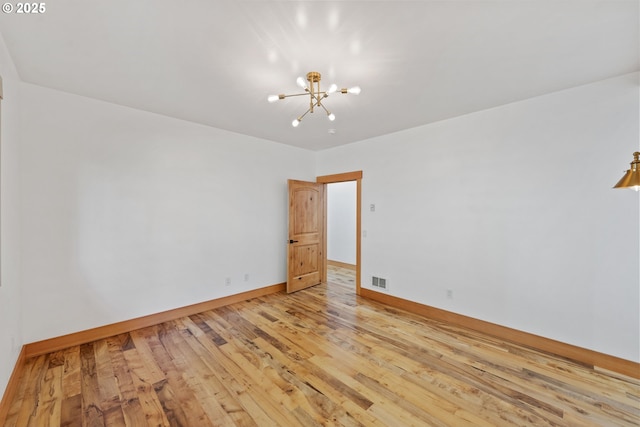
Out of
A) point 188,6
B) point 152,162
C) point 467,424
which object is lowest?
point 467,424

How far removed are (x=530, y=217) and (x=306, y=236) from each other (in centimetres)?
Answer: 343

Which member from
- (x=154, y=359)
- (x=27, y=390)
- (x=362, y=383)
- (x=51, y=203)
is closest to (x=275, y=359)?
(x=362, y=383)

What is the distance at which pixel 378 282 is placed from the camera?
14.0 feet

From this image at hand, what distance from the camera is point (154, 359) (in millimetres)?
2570

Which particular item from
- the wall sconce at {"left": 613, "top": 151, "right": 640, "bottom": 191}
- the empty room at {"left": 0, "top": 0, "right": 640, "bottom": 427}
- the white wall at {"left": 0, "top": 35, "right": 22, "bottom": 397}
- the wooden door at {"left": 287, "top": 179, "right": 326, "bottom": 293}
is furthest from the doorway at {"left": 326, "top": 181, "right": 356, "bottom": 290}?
→ the white wall at {"left": 0, "top": 35, "right": 22, "bottom": 397}

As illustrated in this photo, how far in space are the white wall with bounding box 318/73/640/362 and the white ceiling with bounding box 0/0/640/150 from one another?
39cm

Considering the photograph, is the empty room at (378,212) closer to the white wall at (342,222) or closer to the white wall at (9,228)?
the white wall at (9,228)

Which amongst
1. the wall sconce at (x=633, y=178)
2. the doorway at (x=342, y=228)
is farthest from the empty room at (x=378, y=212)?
the doorway at (x=342, y=228)

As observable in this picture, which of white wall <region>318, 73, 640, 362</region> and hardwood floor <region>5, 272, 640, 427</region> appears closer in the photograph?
hardwood floor <region>5, 272, 640, 427</region>

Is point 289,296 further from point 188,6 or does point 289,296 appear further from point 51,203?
point 188,6

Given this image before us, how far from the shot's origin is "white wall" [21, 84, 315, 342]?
2641 mm

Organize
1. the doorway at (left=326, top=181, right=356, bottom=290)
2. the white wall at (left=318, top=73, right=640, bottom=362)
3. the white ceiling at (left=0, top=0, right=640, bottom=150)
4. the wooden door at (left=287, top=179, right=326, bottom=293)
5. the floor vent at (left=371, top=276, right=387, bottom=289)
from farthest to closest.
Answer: the doorway at (left=326, top=181, right=356, bottom=290), the wooden door at (left=287, top=179, right=326, bottom=293), the floor vent at (left=371, top=276, right=387, bottom=289), the white wall at (left=318, top=73, right=640, bottom=362), the white ceiling at (left=0, top=0, right=640, bottom=150)

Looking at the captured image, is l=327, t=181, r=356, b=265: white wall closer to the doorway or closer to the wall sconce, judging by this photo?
the doorway

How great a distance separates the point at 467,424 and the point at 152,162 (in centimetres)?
423
